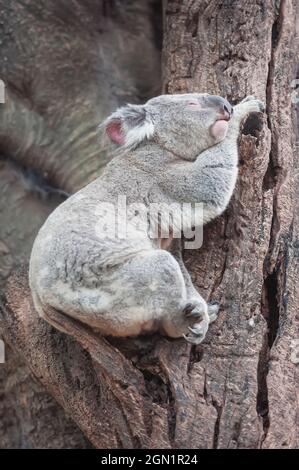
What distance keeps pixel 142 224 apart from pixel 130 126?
66 centimetres

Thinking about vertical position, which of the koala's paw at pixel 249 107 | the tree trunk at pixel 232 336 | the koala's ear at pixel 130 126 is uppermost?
the koala's paw at pixel 249 107

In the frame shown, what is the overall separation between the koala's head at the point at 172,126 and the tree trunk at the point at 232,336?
250mm

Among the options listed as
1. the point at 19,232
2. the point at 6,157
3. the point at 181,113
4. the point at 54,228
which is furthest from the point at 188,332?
the point at 6,157

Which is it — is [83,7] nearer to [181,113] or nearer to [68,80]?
[68,80]

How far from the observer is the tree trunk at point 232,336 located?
11.3 feet

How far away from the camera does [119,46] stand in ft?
19.5

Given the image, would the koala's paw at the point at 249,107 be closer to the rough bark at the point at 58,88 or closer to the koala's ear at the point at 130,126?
the koala's ear at the point at 130,126

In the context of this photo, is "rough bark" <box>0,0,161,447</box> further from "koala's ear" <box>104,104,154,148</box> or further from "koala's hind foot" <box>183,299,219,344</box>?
"koala's hind foot" <box>183,299,219,344</box>

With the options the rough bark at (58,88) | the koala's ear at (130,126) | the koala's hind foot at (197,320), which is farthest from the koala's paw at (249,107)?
the rough bark at (58,88)

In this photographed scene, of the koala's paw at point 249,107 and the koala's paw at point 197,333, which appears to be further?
the koala's paw at point 249,107

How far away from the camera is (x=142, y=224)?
12.5ft

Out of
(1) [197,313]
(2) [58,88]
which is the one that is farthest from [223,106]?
(2) [58,88]

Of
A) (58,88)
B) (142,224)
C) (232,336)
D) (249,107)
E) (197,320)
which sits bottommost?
(232,336)

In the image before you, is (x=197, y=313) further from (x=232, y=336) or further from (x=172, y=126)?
(x=172, y=126)
